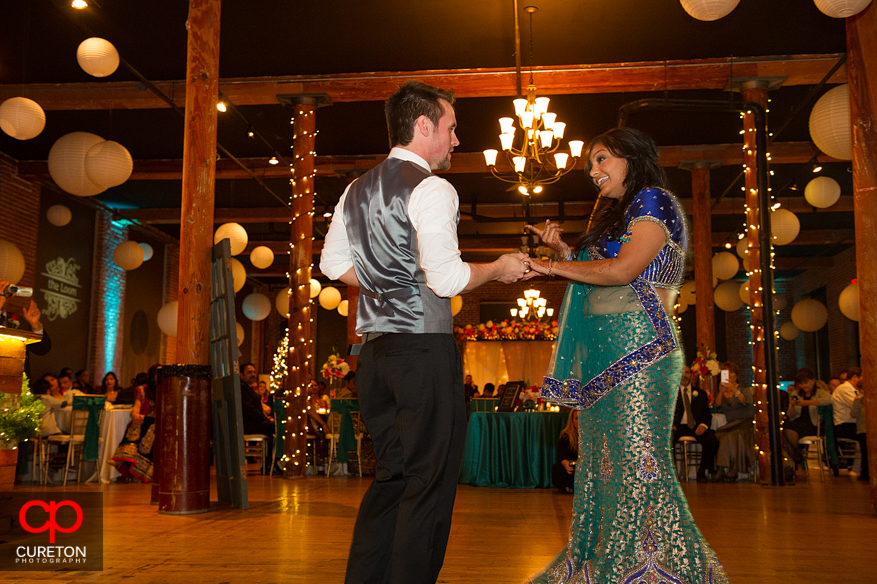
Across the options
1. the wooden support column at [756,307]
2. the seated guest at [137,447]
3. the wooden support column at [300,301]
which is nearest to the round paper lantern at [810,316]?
the wooden support column at [756,307]

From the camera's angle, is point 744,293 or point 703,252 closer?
point 703,252

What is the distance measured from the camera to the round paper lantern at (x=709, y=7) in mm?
5215

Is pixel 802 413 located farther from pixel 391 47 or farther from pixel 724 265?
pixel 391 47

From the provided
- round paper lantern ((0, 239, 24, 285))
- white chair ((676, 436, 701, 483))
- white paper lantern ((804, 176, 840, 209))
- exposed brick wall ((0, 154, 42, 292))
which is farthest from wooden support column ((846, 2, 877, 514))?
exposed brick wall ((0, 154, 42, 292))

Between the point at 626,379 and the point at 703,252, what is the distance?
32.5 feet

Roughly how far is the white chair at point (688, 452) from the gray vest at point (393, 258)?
24.0 feet

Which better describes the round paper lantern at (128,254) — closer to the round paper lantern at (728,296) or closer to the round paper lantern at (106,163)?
the round paper lantern at (106,163)

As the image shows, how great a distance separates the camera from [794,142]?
1165 centimetres

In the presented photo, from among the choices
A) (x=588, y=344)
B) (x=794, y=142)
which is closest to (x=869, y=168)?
(x=588, y=344)

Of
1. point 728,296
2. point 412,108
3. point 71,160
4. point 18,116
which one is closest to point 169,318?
point 71,160

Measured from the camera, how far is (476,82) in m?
8.98

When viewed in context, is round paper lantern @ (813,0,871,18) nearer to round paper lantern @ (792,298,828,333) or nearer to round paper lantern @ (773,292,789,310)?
round paper lantern @ (773,292,789,310)

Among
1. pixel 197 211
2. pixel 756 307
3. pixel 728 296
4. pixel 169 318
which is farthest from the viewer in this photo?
pixel 728 296

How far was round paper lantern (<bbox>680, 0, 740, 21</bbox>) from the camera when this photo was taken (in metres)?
5.21
